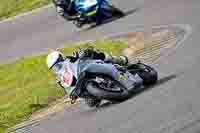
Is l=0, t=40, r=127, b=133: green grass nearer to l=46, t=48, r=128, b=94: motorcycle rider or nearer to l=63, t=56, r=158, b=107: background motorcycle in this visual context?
l=46, t=48, r=128, b=94: motorcycle rider

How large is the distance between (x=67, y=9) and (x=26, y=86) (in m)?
5.72

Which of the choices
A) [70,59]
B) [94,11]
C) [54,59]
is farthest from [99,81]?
[94,11]

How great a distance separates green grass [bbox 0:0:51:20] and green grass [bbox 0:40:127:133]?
20.1 ft

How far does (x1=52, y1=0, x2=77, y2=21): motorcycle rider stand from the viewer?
22.7 metres

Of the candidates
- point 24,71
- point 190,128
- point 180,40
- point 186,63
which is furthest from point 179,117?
point 24,71

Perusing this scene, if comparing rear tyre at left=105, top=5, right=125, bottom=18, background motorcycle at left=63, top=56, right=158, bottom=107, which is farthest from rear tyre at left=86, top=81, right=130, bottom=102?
rear tyre at left=105, top=5, right=125, bottom=18

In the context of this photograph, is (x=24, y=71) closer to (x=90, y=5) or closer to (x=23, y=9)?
(x=90, y=5)

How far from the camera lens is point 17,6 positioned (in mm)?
28625

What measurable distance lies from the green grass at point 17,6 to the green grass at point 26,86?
612 cm

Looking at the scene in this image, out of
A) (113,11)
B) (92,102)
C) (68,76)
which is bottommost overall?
(113,11)

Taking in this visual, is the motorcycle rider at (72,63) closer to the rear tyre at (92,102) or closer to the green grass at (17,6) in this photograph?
the rear tyre at (92,102)

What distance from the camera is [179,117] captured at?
9.26 metres

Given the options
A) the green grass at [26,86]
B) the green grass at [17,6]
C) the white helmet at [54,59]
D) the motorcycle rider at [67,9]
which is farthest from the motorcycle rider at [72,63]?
the green grass at [17,6]

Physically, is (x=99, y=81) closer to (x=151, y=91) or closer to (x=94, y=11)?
(x=151, y=91)
